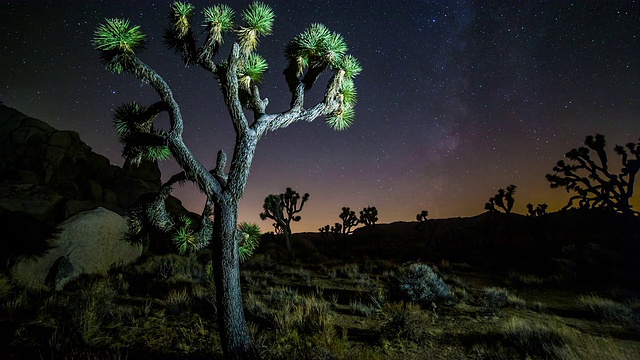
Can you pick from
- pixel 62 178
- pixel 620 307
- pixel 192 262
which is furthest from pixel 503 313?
pixel 62 178

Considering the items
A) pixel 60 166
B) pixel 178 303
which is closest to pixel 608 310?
pixel 178 303

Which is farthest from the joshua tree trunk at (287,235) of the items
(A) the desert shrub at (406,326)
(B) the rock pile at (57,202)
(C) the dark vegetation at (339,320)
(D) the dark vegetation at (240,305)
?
(A) the desert shrub at (406,326)

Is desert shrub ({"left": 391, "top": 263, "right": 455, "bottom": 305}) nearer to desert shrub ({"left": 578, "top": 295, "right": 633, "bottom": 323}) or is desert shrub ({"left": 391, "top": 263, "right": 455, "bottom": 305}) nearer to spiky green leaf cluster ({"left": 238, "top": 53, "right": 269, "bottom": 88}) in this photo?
desert shrub ({"left": 578, "top": 295, "right": 633, "bottom": 323})

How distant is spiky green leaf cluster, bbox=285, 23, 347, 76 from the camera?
5.94 metres

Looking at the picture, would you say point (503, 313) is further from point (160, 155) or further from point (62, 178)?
point (62, 178)

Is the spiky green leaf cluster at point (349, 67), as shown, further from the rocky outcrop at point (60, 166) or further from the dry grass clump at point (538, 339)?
the rocky outcrop at point (60, 166)

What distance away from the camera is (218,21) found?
5344 millimetres

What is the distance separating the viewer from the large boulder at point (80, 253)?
9.06 metres

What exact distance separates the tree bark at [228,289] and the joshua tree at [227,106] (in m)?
0.01

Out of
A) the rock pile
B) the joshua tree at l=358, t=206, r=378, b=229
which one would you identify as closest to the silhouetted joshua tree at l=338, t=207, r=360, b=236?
the joshua tree at l=358, t=206, r=378, b=229

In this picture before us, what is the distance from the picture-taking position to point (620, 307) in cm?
729

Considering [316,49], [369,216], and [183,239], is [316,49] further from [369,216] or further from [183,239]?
[369,216]

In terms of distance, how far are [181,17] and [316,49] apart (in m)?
2.69

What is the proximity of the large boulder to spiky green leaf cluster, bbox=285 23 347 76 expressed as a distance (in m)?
7.10
